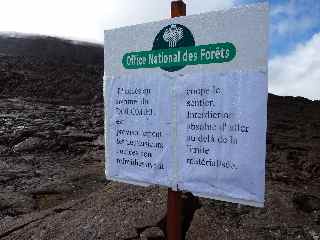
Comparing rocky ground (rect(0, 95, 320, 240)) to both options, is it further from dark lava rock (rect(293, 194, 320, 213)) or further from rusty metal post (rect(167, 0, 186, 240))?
rusty metal post (rect(167, 0, 186, 240))

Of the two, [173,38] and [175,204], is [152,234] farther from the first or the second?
[173,38]

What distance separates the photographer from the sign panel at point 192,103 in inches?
109

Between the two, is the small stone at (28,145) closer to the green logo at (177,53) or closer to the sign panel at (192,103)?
the sign panel at (192,103)

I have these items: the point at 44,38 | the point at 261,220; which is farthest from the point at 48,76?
the point at 261,220

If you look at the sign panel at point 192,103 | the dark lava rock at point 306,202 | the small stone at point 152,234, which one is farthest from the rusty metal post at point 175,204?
the dark lava rock at point 306,202

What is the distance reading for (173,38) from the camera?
10.2 feet

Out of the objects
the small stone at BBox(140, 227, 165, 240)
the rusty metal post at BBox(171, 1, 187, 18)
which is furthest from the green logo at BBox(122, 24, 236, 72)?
the small stone at BBox(140, 227, 165, 240)

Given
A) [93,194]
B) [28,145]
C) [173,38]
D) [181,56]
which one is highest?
[173,38]

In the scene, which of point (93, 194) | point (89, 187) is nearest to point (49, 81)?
point (89, 187)

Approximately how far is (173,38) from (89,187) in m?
4.22

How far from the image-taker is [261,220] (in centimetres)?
494

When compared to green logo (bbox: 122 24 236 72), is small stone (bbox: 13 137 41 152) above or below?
below

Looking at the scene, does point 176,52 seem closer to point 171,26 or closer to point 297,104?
point 171,26

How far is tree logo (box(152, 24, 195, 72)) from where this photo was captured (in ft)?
10.00
